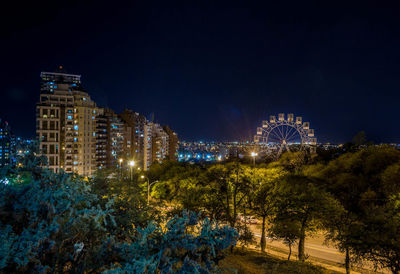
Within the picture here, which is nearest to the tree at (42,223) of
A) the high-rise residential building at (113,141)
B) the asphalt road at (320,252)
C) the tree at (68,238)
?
the tree at (68,238)

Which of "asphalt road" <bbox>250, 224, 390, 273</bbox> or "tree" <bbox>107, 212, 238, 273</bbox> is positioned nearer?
"tree" <bbox>107, 212, 238, 273</bbox>

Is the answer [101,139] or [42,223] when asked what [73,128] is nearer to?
[101,139]

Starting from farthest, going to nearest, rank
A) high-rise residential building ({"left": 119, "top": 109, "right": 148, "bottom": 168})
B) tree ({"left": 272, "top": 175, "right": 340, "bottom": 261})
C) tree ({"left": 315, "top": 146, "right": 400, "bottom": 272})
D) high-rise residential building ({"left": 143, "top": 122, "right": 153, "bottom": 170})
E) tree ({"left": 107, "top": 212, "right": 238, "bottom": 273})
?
1. high-rise residential building ({"left": 143, "top": 122, "right": 153, "bottom": 170})
2. high-rise residential building ({"left": 119, "top": 109, "right": 148, "bottom": 168})
3. tree ({"left": 272, "top": 175, "right": 340, "bottom": 261})
4. tree ({"left": 315, "top": 146, "right": 400, "bottom": 272})
5. tree ({"left": 107, "top": 212, "right": 238, "bottom": 273})

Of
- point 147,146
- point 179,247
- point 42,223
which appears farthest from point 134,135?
point 179,247

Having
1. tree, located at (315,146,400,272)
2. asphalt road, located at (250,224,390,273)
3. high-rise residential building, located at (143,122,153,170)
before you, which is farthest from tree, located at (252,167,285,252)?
high-rise residential building, located at (143,122,153,170)

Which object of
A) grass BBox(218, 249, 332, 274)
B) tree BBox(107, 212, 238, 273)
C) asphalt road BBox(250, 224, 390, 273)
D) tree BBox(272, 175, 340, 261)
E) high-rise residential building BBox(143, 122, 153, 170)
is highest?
high-rise residential building BBox(143, 122, 153, 170)

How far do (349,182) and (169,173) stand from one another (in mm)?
24282

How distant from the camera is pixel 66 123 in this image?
5562 cm

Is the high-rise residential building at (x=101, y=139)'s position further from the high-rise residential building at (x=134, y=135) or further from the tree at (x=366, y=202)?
the tree at (x=366, y=202)

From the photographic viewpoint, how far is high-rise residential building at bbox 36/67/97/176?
53.2 metres

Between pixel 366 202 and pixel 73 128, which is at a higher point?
pixel 73 128

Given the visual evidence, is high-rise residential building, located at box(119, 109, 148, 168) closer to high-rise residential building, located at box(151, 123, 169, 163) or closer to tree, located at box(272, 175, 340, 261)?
high-rise residential building, located at box(151, 123, 169, 163)

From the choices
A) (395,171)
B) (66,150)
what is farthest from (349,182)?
(66,150)

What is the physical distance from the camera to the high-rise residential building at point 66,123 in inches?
2095
